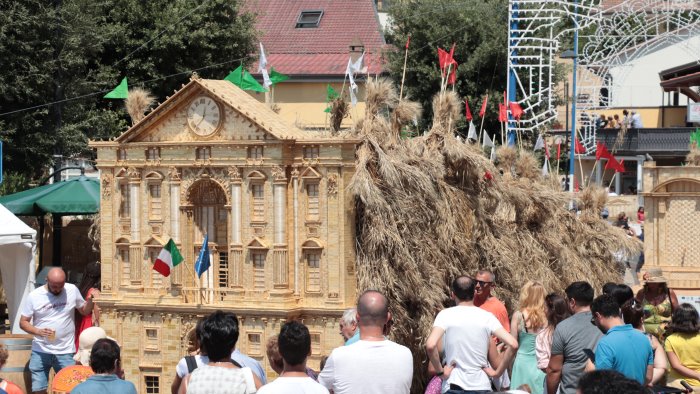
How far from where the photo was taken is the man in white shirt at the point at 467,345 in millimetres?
10242

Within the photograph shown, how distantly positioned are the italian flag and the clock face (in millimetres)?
1448

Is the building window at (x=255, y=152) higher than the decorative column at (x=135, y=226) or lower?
higher

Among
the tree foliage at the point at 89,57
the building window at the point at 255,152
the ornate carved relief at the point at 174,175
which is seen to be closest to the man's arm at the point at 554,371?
the building window at the point at 255,152

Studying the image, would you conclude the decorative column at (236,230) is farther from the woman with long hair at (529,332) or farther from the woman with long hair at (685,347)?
the woman with long hair at (685,347)

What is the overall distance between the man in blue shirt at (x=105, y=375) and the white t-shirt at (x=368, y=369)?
1.38 meters

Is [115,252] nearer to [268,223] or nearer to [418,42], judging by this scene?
[268,223]

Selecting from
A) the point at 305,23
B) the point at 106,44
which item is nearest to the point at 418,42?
the point at 305,23

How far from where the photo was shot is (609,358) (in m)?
9.45

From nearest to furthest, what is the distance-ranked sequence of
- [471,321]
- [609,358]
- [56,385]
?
[609,358], [471,321], [56,385]

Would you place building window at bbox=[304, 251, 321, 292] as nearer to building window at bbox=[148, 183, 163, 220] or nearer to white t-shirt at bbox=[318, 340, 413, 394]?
building window at bbox=[148, 183, 163, 220]

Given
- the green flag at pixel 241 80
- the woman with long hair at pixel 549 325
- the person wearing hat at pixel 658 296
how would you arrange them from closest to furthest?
the woman with long hair at pixel 549 325 < the person wearing hat at pixel 658 296 < the green flag at pixel 241 80

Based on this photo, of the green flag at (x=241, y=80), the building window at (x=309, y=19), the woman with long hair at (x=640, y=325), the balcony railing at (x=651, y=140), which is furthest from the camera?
the building window at (x=309, y=19)

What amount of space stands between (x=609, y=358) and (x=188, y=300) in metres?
8.01

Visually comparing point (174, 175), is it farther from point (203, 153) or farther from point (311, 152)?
point (311, 152)
